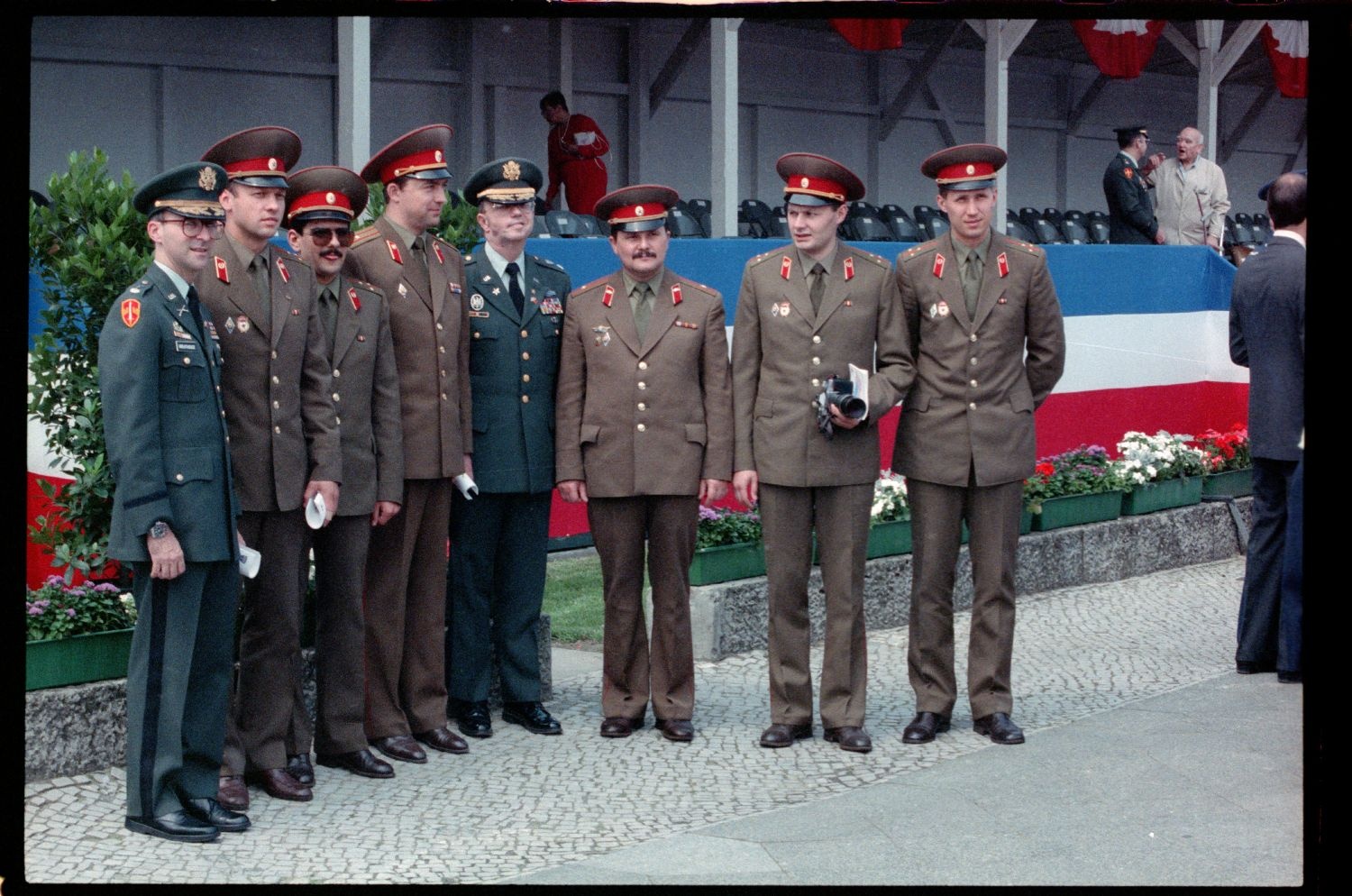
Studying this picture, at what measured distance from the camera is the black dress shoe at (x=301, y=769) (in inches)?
223

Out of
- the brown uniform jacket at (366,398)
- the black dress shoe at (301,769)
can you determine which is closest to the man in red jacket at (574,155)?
the brown uniform jacket at (366,398)

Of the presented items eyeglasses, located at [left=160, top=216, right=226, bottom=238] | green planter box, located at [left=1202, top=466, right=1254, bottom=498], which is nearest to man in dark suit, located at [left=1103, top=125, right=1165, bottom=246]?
green planter box, located at [left=1202, top=466, right=1254, bottom=498]

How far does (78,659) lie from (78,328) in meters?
1.16

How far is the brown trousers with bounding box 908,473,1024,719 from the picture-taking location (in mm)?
6379

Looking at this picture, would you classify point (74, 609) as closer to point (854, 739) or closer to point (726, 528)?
point (854, 739)

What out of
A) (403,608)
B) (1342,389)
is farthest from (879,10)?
(403,608)

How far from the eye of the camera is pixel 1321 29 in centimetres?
398

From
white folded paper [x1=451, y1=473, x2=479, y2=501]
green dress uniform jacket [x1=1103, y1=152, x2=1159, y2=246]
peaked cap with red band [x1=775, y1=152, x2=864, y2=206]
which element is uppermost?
green dress uniform jacket [x1=1103, y1=152, x2=1159, y2=246]

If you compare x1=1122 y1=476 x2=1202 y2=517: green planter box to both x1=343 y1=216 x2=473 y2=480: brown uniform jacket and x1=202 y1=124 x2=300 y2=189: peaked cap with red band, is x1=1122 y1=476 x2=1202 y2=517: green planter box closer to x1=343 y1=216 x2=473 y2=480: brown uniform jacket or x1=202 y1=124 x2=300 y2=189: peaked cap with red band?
x1=343 y1=216 x2=473 y2=480: brown uniform jacket

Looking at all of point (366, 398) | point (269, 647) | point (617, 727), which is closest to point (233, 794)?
point (269, 647)

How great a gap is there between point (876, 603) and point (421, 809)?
335 centimetres

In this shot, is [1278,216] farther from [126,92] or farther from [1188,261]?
[126,92]

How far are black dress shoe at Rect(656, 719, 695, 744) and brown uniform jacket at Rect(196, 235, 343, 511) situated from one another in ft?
5.27

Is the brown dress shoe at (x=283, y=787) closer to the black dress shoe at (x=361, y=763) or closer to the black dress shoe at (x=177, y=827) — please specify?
the black dress shoe at (x=361, y=763)
